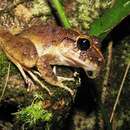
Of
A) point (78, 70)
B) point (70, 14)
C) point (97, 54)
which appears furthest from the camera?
point (70, 14)

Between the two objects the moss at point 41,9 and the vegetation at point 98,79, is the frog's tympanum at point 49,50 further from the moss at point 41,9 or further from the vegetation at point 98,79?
the moss at point 41,9

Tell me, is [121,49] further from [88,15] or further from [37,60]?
[37,60]

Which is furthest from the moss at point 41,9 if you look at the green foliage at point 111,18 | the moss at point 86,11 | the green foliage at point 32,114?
the green foliage at point 32,114

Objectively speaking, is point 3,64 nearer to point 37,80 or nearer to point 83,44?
point 37,80

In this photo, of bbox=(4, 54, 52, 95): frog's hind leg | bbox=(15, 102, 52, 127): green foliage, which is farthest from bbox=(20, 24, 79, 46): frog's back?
bbox=(15, 102, 52, 127): green foliage

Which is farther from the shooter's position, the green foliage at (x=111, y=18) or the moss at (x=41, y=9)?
the moss at (x=41, y=9)

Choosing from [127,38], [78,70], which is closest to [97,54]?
[78,70]
